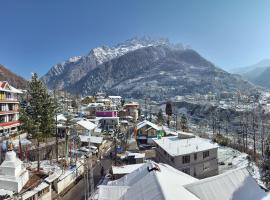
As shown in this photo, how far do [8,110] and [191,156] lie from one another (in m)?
42.3

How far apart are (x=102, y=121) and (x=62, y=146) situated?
4441cm

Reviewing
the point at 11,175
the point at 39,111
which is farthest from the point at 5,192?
the point at 39,111

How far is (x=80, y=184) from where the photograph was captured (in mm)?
45469

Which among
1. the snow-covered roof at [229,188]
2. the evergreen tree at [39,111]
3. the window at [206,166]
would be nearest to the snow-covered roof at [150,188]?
the snow-covered roof at [229,188]

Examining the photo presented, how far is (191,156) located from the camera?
48125mm

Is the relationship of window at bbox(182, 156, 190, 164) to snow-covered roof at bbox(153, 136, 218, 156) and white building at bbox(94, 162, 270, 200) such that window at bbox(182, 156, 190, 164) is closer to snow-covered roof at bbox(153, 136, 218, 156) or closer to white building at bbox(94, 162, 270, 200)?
snow-covered roof at bbox(153, 136, 218, 156)

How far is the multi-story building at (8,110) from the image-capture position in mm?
60969

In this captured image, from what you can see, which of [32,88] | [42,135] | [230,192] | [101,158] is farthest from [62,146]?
[230,192]

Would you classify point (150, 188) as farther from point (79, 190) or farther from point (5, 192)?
point (79, 190)

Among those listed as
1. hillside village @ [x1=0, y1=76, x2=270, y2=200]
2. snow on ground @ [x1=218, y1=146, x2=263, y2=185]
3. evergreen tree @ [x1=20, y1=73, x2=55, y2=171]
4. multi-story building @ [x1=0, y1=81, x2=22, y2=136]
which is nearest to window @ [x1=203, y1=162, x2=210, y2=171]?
hillside village @ [x1=0, y1=76, x2=270, y2=200]

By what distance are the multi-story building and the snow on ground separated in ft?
151

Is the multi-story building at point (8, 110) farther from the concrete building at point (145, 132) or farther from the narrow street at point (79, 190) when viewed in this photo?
the concrete building at point (145, 132)

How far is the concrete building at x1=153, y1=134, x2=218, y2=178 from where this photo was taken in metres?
47.3

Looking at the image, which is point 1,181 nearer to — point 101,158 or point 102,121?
point 101,158
